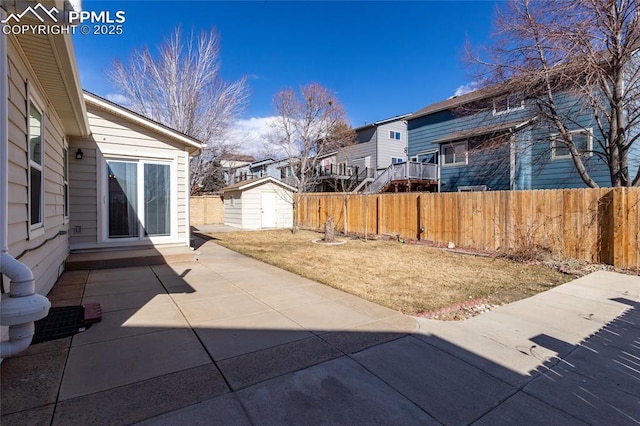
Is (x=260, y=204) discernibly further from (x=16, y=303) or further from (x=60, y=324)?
(x=16, y=303)

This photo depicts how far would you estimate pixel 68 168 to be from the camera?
6.78 meters

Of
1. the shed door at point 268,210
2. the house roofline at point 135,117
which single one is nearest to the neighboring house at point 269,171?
the shed door at point 268,210

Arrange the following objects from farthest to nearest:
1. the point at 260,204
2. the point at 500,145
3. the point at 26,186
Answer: the point at 260,204 → the point at 500,145 → the point at 26,186

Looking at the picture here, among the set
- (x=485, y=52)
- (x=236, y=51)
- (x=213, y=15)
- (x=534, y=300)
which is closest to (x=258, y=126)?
(x=236, y=51)

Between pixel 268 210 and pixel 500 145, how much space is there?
1200cm

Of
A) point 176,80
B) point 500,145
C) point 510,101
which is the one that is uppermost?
point 176,80

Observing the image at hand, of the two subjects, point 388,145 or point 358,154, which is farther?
point 358,154

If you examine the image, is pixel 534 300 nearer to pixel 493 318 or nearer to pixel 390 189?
pixel 493 318

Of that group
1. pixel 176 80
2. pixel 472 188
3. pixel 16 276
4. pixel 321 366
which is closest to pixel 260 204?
pixel 176 80

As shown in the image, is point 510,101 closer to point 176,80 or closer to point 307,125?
point 307,125

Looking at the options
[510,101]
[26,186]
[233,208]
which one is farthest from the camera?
[233,208]

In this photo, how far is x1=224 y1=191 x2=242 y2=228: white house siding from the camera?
18.6 metres

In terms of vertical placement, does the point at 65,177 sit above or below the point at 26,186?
above

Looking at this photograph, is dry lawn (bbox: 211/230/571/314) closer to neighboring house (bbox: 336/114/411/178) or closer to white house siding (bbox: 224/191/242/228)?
white house siding (bbox: 224/191/242/228)
